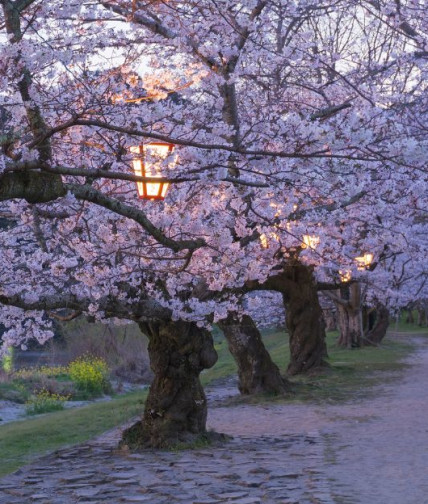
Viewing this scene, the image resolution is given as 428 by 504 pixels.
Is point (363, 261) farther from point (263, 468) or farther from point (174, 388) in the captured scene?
point (263, 468)

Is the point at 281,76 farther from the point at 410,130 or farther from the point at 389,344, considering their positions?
the point at 389,344

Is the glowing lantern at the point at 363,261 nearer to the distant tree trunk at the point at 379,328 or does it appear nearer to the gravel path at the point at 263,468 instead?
the gravel path at the point at 263,468

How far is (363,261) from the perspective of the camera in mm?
20953

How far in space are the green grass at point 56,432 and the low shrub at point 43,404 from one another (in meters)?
3.11

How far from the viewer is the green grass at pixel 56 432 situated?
43.9ft

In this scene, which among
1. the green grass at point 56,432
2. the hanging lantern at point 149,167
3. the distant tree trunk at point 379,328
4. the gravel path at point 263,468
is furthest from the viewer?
the distant tree trunk at point 379,328

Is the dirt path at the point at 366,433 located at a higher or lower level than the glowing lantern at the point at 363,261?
lower

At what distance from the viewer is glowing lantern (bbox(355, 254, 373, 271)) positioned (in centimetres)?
2073

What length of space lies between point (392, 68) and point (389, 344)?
27090 mm

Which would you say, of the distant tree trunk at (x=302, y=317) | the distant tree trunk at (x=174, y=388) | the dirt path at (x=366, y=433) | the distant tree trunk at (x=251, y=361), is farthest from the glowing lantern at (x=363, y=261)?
the distant tree trunk at (x=174, y=388)

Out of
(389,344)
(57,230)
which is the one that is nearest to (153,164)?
(57,230)

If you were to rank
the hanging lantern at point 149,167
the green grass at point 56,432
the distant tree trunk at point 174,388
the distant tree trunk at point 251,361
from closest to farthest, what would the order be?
the hanging lantern at point 149,167, the distant tree trunk at point 174,388, the green grass at point 56,432, the distant tree trunk at point 251,361

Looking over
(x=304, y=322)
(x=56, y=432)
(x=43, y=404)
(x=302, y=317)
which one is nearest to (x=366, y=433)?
(x=56, y=432)

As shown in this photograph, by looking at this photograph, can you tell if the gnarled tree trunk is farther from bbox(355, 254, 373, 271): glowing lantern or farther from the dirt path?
bbox(355, 254, 373, 271): glowing lantern
